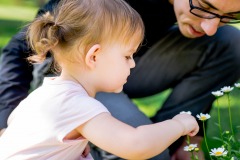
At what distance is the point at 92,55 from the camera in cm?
204

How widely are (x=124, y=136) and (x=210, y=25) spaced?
2.54 ft

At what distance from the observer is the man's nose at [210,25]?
8.18 feet

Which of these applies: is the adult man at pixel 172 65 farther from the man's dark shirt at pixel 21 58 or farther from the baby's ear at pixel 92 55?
the baby's ear at pixel 92 55

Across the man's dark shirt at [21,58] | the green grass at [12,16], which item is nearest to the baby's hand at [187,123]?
the man's dark shirt at [21,58]

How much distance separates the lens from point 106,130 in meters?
1.93

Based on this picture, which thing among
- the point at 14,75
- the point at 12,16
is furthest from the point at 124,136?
the point at 12,16

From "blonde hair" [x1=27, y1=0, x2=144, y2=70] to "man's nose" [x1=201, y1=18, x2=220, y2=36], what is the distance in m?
0.48

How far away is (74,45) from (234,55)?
1.26 meters

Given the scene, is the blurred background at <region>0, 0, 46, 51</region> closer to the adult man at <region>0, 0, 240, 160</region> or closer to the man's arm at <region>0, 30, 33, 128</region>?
the adult man at <region>0, 0, 240, 160</region>

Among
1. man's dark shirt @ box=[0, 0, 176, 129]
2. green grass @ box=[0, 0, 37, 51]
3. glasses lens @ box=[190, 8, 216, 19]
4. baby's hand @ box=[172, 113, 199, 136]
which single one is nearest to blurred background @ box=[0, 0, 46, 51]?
green grass @ box=[0, 0, 37, 51]

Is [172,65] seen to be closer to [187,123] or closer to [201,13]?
[201,13]

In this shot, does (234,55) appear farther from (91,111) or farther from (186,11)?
(91,111)

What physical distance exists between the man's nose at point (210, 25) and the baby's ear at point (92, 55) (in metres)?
0.65

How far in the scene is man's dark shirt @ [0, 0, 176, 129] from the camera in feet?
8.84
